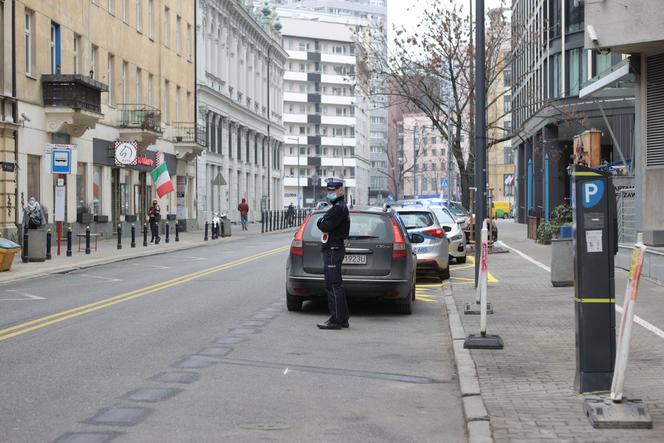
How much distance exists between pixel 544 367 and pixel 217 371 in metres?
2.94

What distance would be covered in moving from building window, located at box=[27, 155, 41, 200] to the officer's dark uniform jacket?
22653 millimetres

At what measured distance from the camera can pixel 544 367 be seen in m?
9.03

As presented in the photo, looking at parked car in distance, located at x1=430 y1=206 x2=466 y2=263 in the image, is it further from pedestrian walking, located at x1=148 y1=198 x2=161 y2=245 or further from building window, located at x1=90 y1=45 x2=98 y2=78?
building window, located at x1=90 y1=45 x2=98 y2=78

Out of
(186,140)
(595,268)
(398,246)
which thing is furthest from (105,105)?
(595,268)

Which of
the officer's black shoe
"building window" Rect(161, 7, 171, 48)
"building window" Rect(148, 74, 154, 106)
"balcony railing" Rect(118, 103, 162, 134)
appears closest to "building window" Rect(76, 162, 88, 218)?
"balcony railing" Rect(118, 103, 162, 134)

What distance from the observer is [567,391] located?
308 inches

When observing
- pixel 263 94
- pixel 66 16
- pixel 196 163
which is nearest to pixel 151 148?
pixel 196 163

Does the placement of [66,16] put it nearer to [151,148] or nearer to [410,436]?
[151,148]

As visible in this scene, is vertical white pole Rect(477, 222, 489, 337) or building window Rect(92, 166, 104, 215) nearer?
vertical white pole Rect(477, 222, 489, 337)

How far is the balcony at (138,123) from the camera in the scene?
42.4 meters

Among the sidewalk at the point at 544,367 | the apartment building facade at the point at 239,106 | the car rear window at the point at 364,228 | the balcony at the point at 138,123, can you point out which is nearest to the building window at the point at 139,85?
the balcony at the point at 138,123

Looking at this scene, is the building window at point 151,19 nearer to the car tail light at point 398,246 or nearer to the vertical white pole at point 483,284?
the car tail light at point 398,246

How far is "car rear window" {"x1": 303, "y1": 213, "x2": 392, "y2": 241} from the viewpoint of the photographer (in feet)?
45.9

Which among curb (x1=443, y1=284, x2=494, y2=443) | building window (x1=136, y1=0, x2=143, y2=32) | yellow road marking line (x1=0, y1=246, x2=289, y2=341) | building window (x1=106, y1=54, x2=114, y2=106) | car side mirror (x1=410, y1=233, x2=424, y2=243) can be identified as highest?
building window (x1=136, y1=0, x2=143, y2=32)
